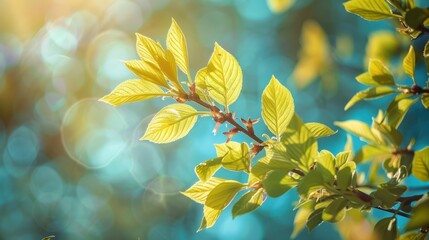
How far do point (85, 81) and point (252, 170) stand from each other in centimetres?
Result: 1084

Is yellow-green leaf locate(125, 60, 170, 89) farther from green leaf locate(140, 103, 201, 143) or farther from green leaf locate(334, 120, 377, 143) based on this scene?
green leaf locate(334, 120, 377, 143)

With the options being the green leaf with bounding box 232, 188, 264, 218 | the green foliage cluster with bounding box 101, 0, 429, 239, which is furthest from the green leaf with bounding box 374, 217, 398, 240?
the green leaf with bounding box 232, 188, 264, 218

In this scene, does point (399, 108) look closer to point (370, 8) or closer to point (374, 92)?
point (374, 92)

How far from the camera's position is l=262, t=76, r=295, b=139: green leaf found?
706mm

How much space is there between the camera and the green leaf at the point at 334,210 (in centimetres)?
69

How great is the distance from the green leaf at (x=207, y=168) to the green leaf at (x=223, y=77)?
106 millimetres

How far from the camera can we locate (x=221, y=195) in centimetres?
74

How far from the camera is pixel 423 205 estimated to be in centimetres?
43

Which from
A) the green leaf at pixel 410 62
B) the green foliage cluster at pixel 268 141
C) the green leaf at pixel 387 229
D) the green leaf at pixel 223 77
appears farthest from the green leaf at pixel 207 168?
the green leaf at pixel 410 62

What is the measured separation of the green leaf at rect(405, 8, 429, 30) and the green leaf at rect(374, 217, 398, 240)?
0.33 m

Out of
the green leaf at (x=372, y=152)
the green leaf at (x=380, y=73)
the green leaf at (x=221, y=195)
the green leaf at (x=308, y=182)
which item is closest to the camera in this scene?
the green leaf at (x=308, y=182)

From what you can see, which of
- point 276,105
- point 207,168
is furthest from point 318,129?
point 207,168

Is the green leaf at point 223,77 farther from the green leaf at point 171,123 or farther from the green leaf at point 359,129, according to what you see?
the green leaf at point 359,129

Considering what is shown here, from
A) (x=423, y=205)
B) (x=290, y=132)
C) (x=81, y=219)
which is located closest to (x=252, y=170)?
(x=290, y=132)
